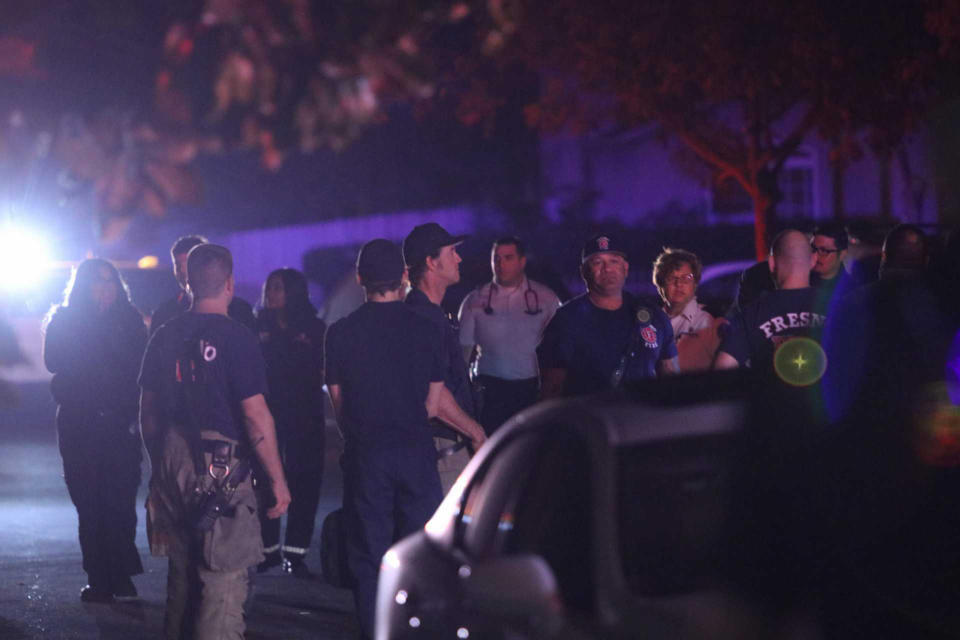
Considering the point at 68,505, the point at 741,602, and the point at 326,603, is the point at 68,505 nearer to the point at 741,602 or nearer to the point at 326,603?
the point at 326,603

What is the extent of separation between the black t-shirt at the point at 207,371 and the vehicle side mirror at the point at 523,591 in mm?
3075

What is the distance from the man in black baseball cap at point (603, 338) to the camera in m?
8.04

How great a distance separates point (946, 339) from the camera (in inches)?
272

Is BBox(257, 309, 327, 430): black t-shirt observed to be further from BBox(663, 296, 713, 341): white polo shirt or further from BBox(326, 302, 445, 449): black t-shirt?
BBox(326, 302, 445, 449): black t-shirt

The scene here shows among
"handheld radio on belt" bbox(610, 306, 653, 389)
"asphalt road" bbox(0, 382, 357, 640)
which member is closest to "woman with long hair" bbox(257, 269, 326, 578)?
"asphalt road" bbox(0, 382, 357, 640)

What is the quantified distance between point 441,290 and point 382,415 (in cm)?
111

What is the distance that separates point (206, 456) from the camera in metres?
7.02

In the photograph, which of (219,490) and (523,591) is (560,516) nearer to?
(523,591)

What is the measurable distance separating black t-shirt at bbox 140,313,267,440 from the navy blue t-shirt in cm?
174

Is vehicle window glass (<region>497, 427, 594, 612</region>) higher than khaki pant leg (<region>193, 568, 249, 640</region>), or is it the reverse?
vehicle window glass (<region>497, 427, 594, 612</region>)

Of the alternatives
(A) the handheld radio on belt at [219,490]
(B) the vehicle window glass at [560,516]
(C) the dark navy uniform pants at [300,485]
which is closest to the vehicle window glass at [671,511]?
(B) the vehicle window glass at [560,516]

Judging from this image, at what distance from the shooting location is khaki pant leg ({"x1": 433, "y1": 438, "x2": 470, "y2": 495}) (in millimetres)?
8070

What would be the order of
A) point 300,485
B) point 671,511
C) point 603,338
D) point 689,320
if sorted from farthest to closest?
point 300,485 < point 689,320 < point 603,338 < point 671,511

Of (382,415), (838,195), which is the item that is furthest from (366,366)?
(838,195)
